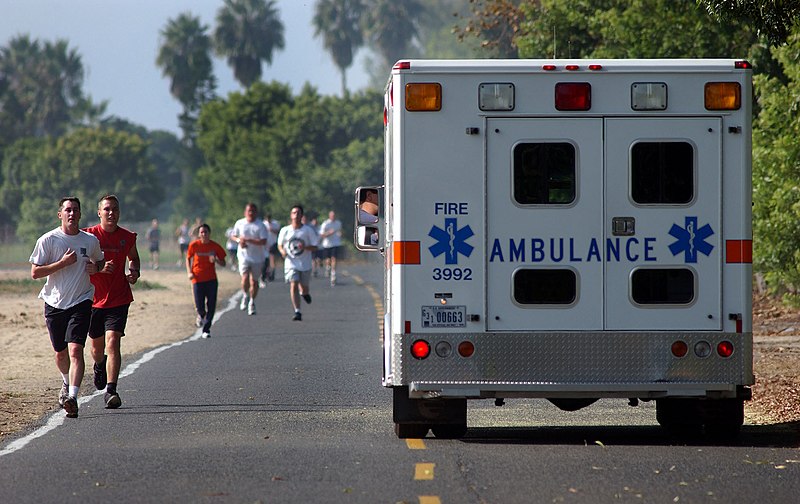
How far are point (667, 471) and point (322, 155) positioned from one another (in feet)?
201

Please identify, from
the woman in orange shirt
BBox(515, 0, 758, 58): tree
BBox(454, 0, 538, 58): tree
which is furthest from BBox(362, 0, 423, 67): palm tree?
the woman in orange shirt

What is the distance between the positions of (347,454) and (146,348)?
10163 millimetres

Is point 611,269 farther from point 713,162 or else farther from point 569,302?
point 713,162

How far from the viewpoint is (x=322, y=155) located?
6994 centimetres

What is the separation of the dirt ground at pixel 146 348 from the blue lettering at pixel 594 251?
8.99 feet

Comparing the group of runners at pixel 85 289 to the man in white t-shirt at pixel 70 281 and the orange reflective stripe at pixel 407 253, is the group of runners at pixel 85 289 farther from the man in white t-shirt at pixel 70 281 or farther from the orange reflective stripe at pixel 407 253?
the orange reflective stripe at pixel 407 253

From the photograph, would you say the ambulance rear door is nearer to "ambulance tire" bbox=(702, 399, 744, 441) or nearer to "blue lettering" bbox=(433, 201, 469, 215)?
"ambulance tire" bbox=(702, 399, 744, 441)

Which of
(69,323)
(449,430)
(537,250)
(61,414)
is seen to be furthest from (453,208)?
(61,414)

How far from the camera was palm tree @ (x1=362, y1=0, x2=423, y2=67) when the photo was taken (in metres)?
113

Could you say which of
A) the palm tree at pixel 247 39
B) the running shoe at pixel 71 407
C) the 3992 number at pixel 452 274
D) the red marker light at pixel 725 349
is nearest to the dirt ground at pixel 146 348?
the running shoe at pixel 71 407

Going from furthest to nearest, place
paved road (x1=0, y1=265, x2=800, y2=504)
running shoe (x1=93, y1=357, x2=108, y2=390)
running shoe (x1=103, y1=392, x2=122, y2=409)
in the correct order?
1. running shoe (x1=93, y1=357, x2=108, y2=390)
2. running shoe (x1=103, y1=392, x2=122, y2=409)
3. paved road (x1=0, y1=265, x2=800, y2=504)

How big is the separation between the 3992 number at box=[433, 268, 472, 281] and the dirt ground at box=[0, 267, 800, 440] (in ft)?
11.0

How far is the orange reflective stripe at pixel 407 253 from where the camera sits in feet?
33.3

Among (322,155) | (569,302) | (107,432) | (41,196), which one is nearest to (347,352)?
(107,432)
